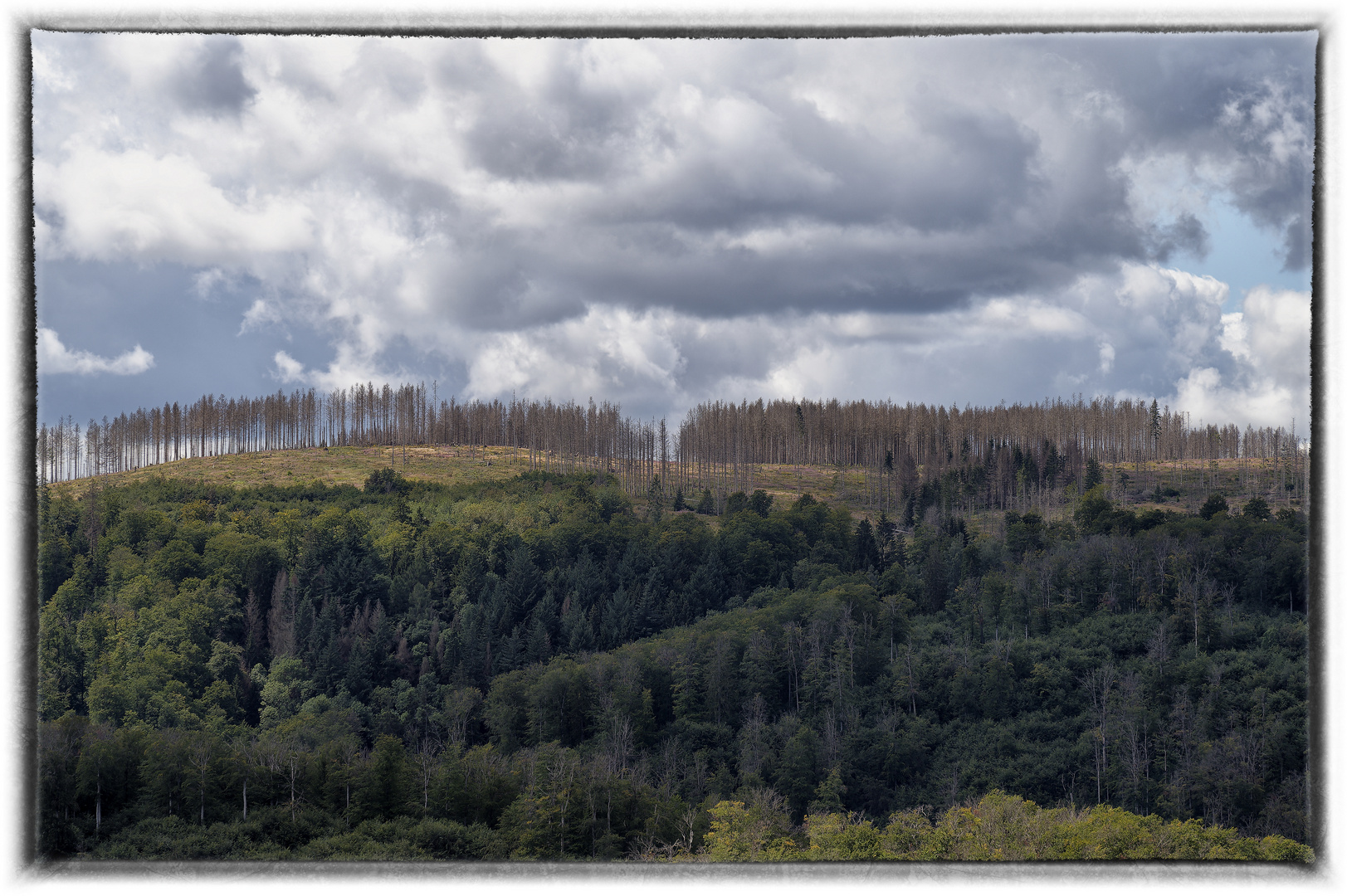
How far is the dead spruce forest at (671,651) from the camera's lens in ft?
94.3

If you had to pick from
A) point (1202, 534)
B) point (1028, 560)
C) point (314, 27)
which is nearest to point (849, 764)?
point (1028, 560)

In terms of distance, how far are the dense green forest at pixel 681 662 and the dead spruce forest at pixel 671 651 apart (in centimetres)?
28

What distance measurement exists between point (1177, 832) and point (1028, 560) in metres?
48.6

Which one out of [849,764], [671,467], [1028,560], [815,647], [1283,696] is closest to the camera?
[1283,696]

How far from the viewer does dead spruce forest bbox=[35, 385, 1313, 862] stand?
94.3 ft

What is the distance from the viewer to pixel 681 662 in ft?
202

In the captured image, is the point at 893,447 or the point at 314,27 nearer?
the point at 314,27

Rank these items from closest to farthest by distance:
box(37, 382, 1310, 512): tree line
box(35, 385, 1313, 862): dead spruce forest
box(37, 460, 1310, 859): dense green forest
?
box(35, 385, 1313, 862): dead spruce forest < box(37, 460, 1310, 859): dense green forest < box(37, 382, 1310, 512): tree line

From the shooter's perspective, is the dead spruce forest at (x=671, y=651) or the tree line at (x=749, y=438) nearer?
the dead spruce forest at (x=671, y=651)

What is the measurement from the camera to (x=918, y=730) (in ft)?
197

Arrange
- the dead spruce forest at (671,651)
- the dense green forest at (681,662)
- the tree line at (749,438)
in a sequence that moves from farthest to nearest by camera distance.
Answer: the tree line at (749,438)
the dense green forest at (681,662)
the dead spruce forest at (671,651)

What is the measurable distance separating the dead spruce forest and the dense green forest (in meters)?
0.28

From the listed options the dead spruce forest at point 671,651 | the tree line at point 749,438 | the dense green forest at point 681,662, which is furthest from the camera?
the tree line at point 749,438

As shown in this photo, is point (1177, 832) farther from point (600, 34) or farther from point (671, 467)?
point (671, 467)
